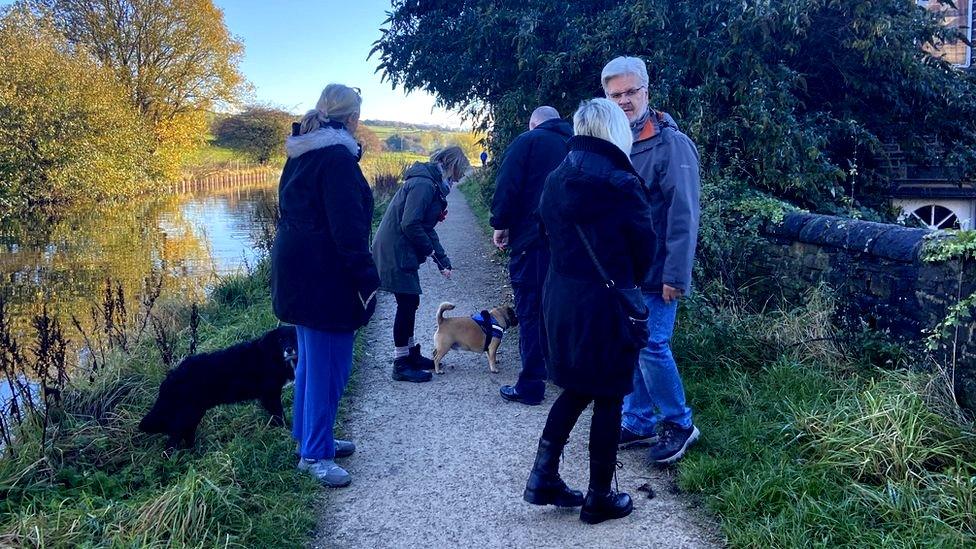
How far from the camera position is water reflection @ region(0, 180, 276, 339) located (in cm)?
1098

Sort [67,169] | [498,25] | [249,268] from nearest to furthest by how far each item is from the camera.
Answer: [498,25] → [249,268] → [67,169]

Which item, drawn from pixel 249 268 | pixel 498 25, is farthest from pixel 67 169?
pixel 498 25

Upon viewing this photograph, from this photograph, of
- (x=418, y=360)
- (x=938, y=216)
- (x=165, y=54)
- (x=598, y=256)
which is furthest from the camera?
(x=165, y=54)

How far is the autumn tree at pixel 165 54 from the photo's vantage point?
102ft

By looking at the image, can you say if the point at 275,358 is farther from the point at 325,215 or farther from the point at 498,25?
the point at 498,25

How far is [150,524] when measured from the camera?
3.20 m

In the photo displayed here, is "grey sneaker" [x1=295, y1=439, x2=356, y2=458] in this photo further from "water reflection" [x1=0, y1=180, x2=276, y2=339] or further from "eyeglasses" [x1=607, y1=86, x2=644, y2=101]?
"water reflection" [x1=0, y1=180, x2=276, y2=339]

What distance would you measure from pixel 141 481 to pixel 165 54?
3345 centimetres

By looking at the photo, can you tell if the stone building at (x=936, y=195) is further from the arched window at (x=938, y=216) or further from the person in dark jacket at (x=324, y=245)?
the person in dark jacket at (x=324, y=245)

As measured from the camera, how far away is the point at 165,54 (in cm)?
3297

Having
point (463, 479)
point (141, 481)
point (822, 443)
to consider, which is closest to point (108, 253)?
point (141, 481)

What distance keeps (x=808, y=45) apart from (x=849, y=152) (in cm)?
152

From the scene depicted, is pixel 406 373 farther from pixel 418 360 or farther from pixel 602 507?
pixel 602 507

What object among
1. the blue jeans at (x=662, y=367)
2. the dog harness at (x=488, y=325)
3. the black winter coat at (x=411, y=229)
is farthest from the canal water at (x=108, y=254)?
the blue jeans at (x=662, y=367)
